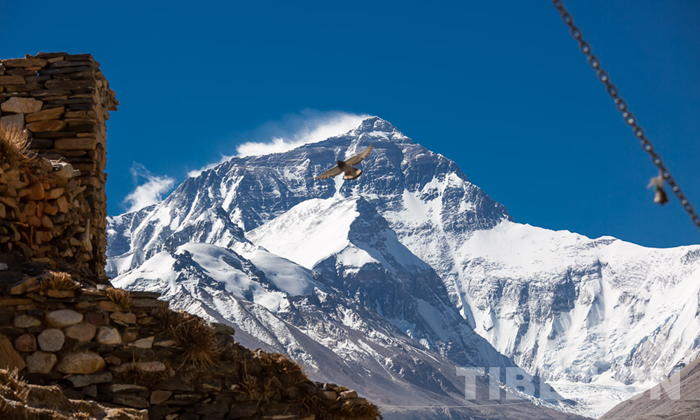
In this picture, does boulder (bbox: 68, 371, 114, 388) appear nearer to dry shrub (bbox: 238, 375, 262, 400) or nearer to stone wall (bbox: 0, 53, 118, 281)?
dry shrub (bbox: 238, 375, 262, 400)

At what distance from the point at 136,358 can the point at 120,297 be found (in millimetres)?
773

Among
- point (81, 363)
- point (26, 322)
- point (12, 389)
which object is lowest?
point (12, 389)

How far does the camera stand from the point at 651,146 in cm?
855

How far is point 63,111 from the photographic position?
16859mm

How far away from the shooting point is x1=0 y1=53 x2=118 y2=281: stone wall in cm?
1666

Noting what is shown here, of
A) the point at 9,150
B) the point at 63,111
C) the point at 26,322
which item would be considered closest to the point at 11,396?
the point at 26,322

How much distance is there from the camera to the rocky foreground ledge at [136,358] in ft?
37.5

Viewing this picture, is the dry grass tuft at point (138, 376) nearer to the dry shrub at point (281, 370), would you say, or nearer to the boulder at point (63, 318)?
the boulder at point (63, 318)

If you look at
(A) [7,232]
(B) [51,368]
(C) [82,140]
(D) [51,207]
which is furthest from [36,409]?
(C) [82,140]

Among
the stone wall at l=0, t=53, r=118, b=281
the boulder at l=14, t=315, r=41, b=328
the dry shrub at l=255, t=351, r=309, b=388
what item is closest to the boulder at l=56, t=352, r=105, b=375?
the boulder at l=14, t=315, r=41, b=328

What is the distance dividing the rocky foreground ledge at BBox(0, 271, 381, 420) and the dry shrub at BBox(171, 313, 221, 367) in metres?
0.01

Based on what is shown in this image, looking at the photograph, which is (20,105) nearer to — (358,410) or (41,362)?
(41,362)

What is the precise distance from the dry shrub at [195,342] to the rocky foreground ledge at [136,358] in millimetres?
12

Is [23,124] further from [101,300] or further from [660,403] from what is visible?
[660,403]
